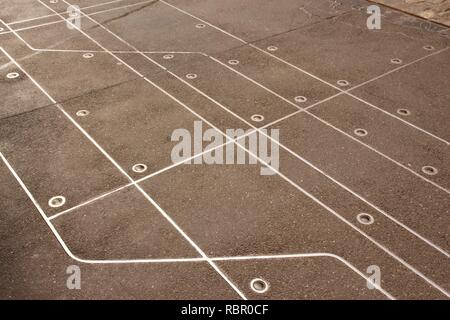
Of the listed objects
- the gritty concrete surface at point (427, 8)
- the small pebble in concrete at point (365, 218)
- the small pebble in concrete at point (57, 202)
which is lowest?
the small pebble in concrete at point (57, 202)

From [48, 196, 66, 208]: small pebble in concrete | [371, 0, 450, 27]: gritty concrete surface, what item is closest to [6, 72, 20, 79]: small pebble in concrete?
[48, 196, 66, 208]: small pebble in concrete

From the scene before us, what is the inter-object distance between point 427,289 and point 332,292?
26.9 inches

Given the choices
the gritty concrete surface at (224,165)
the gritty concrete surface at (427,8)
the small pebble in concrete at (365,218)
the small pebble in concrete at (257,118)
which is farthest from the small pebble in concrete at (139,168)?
the gritty concrete surface at (427,8)

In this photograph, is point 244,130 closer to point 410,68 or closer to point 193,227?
point 193,227

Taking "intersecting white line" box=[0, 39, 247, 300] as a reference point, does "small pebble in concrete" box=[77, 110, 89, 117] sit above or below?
above

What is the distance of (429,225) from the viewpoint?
347 cm

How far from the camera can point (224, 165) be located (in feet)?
13.5

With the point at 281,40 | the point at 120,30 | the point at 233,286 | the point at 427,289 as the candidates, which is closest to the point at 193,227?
the point at 233,286

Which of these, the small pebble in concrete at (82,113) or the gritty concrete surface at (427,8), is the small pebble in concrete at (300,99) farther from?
the gritty concrete surface at (427,8)

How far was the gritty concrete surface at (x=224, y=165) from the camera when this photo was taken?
10.3ft

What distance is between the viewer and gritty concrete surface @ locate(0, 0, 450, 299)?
3.14 metres

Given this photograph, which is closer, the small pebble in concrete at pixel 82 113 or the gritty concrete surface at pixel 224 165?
the gritty concrete surface at pixel 224 165

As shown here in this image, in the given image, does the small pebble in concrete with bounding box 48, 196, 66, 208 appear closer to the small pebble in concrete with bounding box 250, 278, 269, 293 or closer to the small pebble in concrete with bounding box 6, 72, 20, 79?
the small pebble in concrete with bounding box 250, 278, 269, 293

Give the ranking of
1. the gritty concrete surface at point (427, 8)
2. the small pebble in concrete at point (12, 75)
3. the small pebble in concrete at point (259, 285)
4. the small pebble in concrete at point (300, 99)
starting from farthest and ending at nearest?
1. the gritty concrete surface at point (427, 8)
2. the small pebble in concrete at point (12, 75)
3. the small pebble in concrete at point (300, 99)
4. the small pebble in concrete at point (259, 285)
